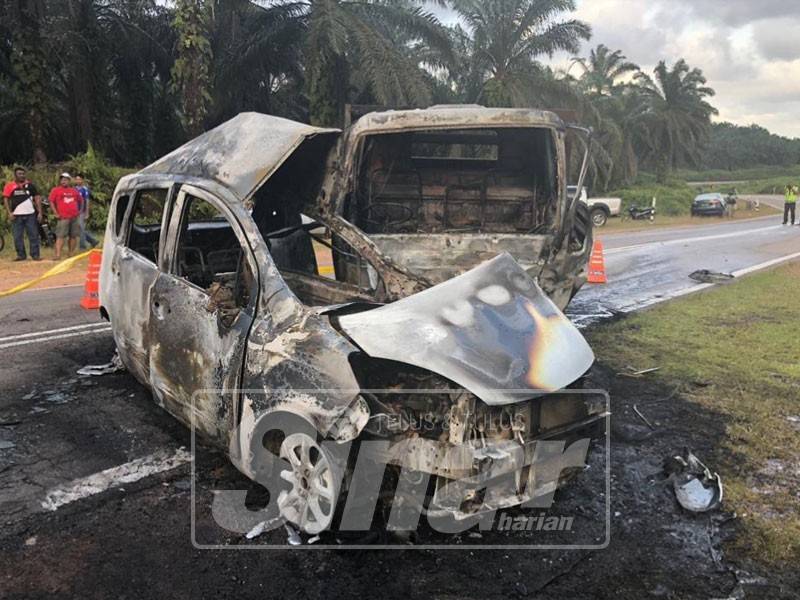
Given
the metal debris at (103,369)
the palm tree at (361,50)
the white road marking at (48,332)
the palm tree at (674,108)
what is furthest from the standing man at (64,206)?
the palm tree at (674,108)

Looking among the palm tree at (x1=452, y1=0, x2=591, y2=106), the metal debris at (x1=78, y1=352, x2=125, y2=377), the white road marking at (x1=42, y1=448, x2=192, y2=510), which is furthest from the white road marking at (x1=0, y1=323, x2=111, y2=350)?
the palm tree at (x1=452, y1=0, x2=591, y2=106)

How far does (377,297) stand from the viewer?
13.9ft

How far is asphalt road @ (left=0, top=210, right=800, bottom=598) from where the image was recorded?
302 centimetres

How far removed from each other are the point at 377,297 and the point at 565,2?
2259cm

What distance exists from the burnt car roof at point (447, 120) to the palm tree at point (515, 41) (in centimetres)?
1919

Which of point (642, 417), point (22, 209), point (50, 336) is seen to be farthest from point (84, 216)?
point (642, 417)

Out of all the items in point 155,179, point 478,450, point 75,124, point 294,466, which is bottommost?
point 294,466

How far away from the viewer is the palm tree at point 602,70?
148ft

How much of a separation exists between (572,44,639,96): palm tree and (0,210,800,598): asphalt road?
148 feet

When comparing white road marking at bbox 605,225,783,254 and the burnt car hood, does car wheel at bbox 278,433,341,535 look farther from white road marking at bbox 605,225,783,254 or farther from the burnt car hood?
white road marking at bbox 605,225,783,254

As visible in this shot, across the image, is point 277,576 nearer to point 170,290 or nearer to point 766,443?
point 170,290

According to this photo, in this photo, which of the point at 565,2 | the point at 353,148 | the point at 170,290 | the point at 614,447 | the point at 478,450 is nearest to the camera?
the point at 478,450

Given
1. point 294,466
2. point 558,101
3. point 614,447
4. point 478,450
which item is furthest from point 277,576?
point 558,101

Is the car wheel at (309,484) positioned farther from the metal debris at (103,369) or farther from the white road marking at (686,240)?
the white road marking at (686,240)
